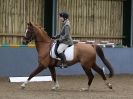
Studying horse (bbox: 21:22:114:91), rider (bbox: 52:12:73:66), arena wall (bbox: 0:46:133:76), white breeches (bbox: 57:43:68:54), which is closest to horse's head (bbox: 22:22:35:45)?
horse (bbox: 21:22:114:91)

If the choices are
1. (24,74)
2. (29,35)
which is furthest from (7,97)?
(24,74)

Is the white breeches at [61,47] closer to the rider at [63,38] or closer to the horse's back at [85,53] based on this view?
the rider at [63,38]

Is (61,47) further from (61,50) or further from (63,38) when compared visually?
(63,38)

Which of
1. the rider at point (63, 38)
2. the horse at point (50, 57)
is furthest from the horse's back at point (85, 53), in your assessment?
the rider at point (63, 38)

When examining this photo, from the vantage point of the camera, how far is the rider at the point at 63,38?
16125 mm

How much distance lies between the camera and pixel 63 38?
640 inches

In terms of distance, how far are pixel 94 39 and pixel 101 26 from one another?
69cm

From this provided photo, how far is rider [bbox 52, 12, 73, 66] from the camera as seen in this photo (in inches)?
635

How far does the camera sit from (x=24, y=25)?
22359 mm

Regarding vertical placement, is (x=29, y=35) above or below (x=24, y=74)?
above

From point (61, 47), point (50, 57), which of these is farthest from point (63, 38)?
point (50, 57)

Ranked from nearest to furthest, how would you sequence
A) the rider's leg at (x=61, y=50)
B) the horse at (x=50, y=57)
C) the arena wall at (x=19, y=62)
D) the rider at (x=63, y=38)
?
the rider at (x=63, y=38) → the rider's leg at (x=61, y=50) → the horse at (x=50, y=57) → the arena wall at (x=19, y=62)

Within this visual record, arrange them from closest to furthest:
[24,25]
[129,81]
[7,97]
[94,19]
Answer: [7,97]
[129,81]
[24,25]
[94,19]

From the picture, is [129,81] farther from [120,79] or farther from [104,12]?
[104,12]
